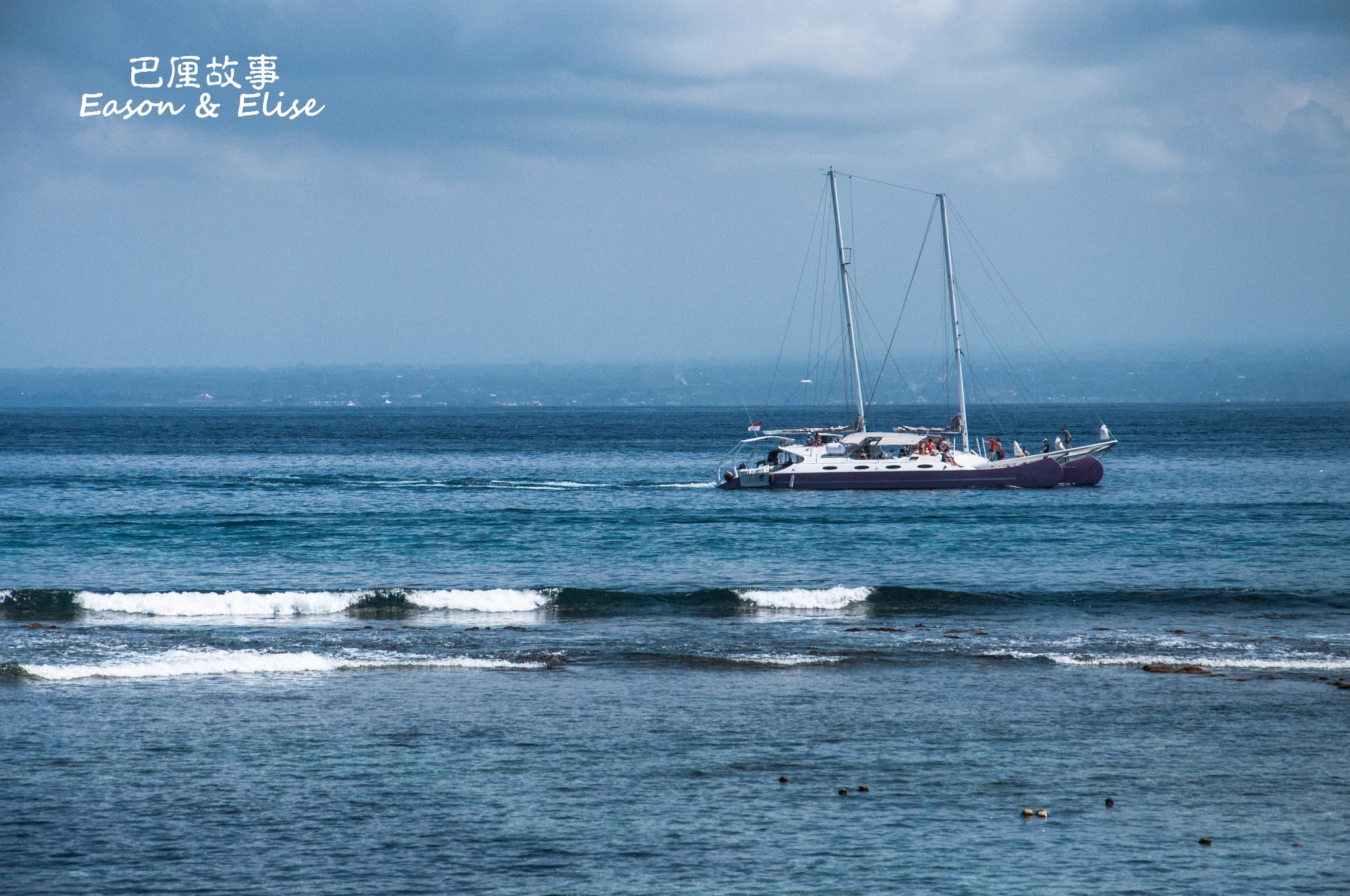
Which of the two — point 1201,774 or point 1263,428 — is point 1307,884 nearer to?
point 1201,774

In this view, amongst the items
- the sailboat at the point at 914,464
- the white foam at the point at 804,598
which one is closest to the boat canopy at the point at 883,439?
the sailboat at the point at 914,464

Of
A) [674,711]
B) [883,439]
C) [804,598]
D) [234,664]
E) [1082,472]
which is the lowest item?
[804,598]

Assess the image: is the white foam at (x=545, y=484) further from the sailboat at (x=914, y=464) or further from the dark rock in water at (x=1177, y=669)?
the dark rock in water at (x=1177, y=669)

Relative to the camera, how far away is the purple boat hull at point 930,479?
65.1 m

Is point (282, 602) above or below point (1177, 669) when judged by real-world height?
above

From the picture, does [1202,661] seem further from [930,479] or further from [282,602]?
[930,479]

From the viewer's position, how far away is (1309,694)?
19.9 m

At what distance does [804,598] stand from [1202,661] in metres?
10.4

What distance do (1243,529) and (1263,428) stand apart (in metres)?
128

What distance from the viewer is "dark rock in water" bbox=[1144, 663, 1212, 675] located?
21.7 metres

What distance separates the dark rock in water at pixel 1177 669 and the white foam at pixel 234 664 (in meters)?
11.1

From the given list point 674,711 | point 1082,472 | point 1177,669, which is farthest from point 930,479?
point 674,711

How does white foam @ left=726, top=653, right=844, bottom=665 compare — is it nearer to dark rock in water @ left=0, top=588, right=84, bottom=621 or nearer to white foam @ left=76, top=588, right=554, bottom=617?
white foam @ left=76, top=588, right=554, bottom=617

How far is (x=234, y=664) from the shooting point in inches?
866
